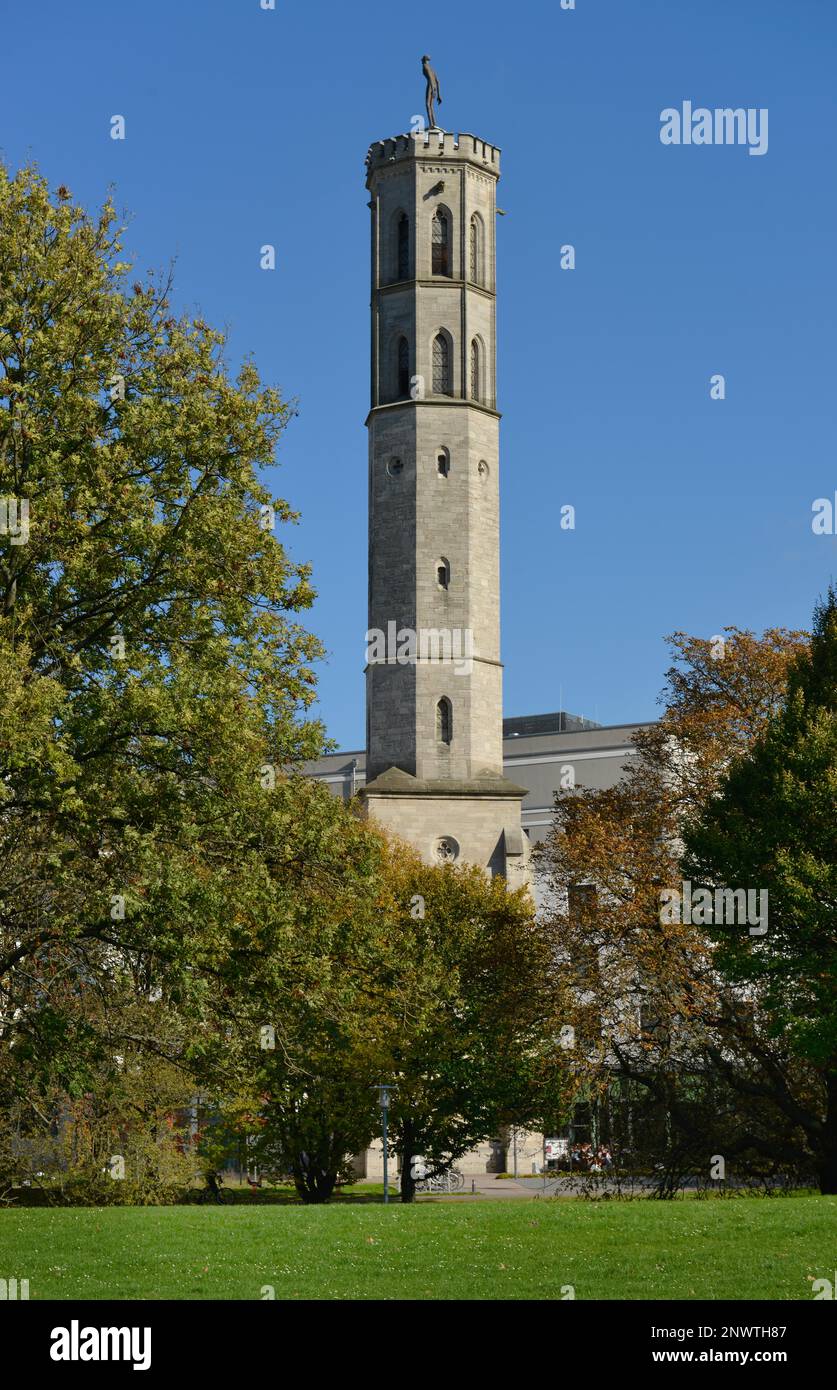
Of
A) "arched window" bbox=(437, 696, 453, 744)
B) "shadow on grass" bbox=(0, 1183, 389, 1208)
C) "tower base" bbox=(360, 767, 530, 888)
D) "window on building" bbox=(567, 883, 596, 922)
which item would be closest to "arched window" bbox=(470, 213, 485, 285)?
"arched window" bbox=(437, 696, 453, 744)

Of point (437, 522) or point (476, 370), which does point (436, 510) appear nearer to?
point (437, 522)

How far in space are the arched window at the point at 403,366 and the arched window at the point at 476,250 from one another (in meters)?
3.60

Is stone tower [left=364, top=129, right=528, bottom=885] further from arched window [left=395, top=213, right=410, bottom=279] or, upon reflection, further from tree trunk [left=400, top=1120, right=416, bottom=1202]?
tree trunk [left=400, top=1120, right=416, bottom=1202]

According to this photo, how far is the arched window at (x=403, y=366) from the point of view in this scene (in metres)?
61.3

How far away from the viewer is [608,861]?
127 feet

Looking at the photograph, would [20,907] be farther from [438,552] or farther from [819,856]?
[438,552]

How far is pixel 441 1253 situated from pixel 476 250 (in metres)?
47.4

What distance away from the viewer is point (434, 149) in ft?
204

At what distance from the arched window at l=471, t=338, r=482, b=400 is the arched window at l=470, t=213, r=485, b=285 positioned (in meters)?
2.40

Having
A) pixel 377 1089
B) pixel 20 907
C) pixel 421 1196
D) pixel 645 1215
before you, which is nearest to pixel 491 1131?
pixel 377 1089

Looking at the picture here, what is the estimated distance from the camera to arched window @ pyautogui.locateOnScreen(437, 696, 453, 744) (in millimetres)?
58656

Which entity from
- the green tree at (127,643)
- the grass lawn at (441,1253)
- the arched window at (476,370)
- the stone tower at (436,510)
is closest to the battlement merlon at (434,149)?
the stone tower at (436,510)

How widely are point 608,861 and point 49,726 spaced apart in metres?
20.7

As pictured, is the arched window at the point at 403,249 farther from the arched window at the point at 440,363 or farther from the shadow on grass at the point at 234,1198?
the shadow on grass at the point at 234,1198
